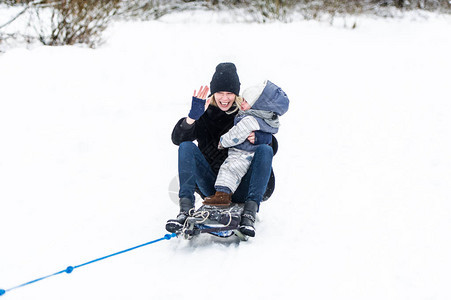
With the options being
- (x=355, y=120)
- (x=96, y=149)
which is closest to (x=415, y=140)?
(x=355, y=120)

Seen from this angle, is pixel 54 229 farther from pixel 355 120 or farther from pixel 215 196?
pixel 355 120

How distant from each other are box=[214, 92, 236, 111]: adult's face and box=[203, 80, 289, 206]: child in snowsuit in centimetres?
11

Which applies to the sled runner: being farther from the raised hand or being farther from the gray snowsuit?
the raised hand

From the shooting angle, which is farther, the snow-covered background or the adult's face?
the adult's face

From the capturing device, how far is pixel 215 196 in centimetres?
312

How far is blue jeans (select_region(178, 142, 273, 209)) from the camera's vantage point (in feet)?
10.0

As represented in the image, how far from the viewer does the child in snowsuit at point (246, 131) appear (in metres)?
3.10

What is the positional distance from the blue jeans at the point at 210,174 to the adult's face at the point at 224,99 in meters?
0.31

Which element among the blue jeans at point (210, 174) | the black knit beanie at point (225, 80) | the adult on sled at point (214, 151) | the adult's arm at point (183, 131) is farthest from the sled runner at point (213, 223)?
the black knit beanie at point (225, 80)

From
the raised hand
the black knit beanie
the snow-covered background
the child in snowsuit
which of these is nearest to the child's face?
the child in snowsuit

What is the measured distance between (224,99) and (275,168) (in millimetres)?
1847

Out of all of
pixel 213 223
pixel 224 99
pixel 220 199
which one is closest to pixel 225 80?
pixel 224 99

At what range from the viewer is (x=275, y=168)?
4938 mm

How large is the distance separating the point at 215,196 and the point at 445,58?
619 centimetres
